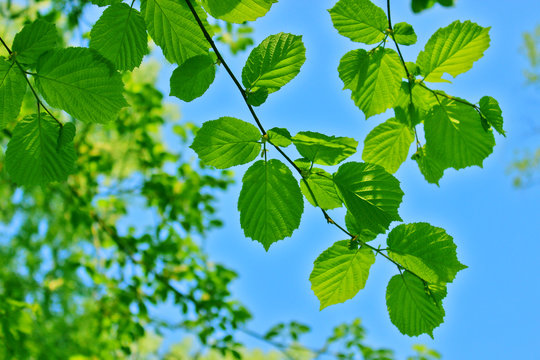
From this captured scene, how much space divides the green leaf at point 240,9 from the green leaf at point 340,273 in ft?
1.34

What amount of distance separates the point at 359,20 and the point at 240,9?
253 millimetres

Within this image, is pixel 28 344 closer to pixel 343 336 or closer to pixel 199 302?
pixel 199 302

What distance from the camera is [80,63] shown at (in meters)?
0.65

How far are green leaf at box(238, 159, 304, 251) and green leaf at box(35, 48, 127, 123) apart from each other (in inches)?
10.1

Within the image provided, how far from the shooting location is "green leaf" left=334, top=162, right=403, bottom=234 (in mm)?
667

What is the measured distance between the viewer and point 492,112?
78 cm

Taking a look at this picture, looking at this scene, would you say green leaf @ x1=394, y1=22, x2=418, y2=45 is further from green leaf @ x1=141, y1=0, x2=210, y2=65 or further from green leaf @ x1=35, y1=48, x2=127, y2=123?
green leaf @ x1=35, y1=48, x2=127, y2=123

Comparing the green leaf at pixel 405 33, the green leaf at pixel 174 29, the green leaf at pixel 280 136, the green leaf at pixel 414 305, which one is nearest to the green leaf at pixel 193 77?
the green leaf at pixel 174 29

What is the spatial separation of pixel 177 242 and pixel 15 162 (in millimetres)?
2208

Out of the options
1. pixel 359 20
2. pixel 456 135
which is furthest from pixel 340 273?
pixel 359 20

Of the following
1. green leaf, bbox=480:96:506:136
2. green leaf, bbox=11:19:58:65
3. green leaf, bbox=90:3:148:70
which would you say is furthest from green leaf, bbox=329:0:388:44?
green leaf, bbox=11:19:58:65

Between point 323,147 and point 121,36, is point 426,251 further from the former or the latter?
point 121,36

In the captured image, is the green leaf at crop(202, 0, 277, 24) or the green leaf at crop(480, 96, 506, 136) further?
the green leaf at crop(480, 96, 506, 136)

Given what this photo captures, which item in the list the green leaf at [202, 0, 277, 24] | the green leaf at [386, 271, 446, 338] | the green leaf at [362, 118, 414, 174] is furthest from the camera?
the green leaf at [362, 118, 414, 174]
